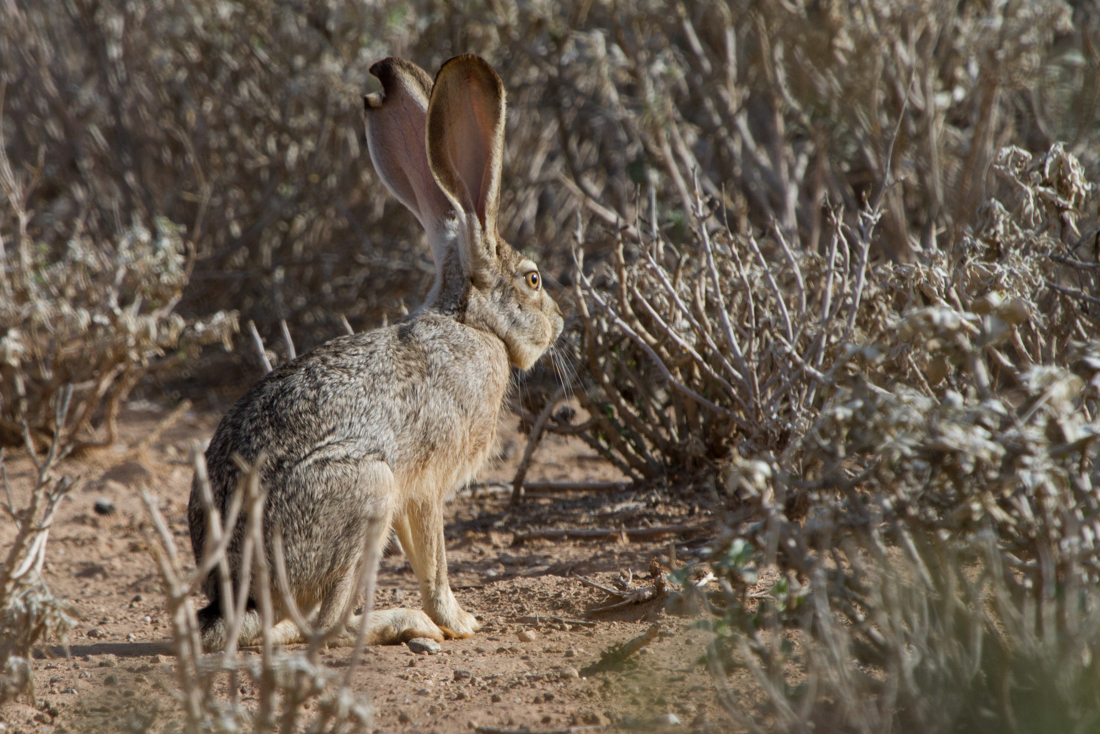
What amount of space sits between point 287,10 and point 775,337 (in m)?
4.28

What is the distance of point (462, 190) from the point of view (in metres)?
3.93

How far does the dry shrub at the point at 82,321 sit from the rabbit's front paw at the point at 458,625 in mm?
2215

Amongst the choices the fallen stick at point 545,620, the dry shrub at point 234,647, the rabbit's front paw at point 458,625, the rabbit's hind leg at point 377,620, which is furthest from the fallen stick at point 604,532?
the dry shrub at point 234,647

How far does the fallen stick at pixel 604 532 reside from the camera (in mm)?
4195

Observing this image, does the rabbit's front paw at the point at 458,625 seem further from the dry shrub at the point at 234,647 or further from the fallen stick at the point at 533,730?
the dry shrub at the point at 234,647

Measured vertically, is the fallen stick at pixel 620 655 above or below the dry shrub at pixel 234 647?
below

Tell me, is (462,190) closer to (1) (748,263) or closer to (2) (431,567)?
(1) (748,263)

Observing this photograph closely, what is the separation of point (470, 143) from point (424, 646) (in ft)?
5.99

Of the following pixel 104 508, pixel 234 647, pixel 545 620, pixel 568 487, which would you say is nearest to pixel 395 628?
pixel 545 620

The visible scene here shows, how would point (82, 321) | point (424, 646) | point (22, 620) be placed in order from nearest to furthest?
point (22, 620)
point (424, 646)
point (82, 321)

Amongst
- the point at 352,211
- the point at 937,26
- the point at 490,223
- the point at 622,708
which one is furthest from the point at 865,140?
the point at 622,708

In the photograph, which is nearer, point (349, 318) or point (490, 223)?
point (490, 223)

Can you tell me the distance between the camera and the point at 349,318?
6750mm

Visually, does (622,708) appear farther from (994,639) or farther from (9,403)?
(9,403)
